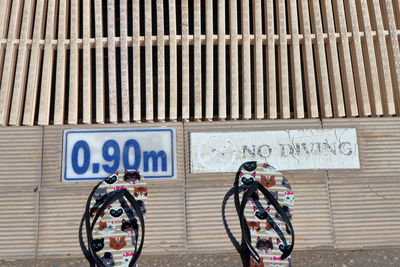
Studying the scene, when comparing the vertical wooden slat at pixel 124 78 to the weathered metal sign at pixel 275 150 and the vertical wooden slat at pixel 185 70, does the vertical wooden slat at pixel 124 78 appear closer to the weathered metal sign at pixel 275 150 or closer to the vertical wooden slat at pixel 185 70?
the vertical wooden slat at pixel 185 70

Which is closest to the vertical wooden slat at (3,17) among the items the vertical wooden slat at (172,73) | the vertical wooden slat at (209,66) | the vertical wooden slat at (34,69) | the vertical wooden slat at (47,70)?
the vertical wooden slat at (34,69)

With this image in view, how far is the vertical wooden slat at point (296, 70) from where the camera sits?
124 inches

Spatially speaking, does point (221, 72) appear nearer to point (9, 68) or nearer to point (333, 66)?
point (333, 66)

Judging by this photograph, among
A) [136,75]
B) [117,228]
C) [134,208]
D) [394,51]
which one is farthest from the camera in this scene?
[394,51]

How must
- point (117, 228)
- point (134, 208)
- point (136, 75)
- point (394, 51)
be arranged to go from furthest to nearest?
point (394, 51) < point (136, 75) < point (117, 228) < point (134, 208)

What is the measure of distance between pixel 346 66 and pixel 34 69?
292 cm

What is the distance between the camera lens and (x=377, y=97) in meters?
3.15

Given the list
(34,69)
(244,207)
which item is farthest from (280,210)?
(34,69)

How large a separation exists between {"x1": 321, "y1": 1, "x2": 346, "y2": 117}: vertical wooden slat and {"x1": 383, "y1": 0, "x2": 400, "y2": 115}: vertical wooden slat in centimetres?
53

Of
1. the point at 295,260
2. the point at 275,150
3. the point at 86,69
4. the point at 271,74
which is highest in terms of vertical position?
the point at 86,69

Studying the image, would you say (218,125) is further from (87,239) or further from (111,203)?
(87,239)

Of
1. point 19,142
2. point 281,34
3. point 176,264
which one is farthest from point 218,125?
point 19,142

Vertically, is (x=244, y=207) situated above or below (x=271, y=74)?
below

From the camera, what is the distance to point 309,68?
10.5 feet
